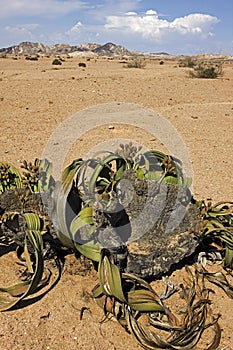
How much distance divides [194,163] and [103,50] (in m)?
75.8

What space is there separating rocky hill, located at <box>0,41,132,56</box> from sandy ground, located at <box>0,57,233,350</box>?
53633mm

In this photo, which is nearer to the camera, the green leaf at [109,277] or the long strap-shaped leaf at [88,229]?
the green leaf at [109,277]

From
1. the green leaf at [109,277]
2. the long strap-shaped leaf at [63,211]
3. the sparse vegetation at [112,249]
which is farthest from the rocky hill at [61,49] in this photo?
the green leaf at [109,277]

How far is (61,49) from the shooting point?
7181 cm

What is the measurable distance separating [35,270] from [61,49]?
245 ft

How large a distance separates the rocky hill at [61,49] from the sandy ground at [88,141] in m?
53.6

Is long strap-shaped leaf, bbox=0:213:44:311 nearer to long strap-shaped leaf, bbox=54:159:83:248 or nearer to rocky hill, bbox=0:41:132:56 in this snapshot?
long strap-shaped leaf, bbox=54:159:83:248

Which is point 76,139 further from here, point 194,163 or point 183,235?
point 183,235

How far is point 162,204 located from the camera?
216cm

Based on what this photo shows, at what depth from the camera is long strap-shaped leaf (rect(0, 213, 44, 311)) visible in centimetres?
169

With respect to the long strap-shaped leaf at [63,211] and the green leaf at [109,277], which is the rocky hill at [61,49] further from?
the green leaf at [109,277]

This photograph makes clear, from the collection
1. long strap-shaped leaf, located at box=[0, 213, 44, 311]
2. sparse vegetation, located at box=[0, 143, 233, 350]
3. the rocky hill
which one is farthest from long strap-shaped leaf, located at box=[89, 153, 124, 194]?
the rocky hill

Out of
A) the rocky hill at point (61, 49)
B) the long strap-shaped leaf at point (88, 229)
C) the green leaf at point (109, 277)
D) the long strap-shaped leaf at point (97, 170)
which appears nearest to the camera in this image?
the green leaf at point (109, 277)

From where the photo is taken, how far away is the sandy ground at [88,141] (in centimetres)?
174
